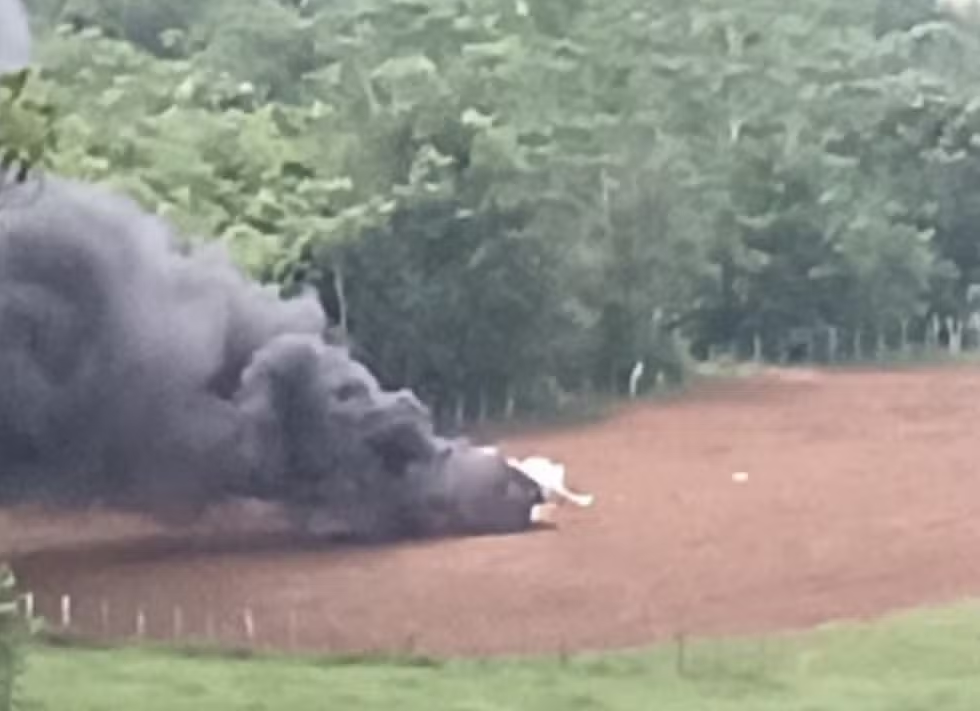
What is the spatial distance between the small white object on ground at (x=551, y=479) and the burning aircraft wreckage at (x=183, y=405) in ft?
0.82

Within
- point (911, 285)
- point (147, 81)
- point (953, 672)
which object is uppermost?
point (147, 81)

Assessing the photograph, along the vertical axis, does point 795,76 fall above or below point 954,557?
above

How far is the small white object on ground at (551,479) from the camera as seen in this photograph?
889 inches

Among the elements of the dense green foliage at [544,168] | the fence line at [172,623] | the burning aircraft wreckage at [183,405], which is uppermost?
the dense green foliage at [544,168]

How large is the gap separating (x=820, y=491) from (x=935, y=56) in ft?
66.8

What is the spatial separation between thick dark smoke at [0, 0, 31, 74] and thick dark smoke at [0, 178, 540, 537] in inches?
164

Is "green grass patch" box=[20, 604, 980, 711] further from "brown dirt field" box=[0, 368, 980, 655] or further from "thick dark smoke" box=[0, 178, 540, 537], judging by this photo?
"thick dark smoke" box=[0, 178, 540, 537]

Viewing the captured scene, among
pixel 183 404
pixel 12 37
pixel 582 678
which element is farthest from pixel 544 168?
pixel 582 678

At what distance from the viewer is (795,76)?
3525 centimetres

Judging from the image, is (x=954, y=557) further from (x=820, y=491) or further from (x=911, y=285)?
(x=911, y=285)

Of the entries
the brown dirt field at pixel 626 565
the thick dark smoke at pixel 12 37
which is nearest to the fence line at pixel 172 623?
the brown dirt field at pixel 626 565

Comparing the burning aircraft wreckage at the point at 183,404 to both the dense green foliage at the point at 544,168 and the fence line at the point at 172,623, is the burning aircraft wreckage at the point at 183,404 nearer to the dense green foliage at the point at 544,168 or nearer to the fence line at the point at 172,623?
the dense green foliage at the point at 544,168

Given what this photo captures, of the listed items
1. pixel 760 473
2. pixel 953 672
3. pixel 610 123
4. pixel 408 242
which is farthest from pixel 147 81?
pixel 953 672

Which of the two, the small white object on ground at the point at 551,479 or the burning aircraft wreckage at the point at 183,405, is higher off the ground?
the burning aircraft wreckage at the point at 183,405
